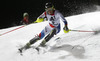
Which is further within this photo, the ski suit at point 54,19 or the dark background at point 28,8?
the dark background at point 28,8

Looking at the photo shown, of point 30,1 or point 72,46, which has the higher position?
point 30,1

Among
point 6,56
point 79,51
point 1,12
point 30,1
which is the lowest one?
point 6,56

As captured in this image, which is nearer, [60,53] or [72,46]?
[60,53]

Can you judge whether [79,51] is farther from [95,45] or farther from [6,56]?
[6,56]

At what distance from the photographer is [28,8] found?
314 inches

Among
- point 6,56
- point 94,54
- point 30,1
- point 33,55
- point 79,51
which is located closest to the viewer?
point 94,54

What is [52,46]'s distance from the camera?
3389 millimetres

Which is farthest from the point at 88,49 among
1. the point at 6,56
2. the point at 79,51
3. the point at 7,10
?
the point at 7,10

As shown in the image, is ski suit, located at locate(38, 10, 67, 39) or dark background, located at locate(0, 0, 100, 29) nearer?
ski suit, located at locate(38, 10, 67, 39)

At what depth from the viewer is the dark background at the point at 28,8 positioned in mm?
7684

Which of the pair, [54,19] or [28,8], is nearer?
[54,19]

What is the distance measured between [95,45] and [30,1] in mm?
5738

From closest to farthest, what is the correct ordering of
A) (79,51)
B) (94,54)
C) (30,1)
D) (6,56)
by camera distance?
(94,54)
(79,51)
(6,56)
(30,1)

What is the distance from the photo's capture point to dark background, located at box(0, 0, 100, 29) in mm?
7684
